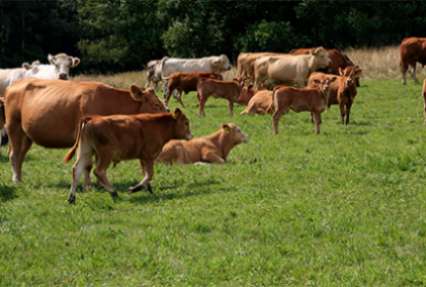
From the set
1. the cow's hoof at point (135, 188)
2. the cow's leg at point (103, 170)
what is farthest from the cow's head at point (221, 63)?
the cow's leg at point (103, 170)

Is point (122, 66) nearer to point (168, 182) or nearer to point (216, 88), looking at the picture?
point (216, 88)

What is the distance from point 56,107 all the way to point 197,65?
25.8m

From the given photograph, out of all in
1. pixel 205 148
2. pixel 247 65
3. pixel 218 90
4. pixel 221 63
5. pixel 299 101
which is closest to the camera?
pixel 205 148

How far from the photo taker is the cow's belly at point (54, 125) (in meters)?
14.2

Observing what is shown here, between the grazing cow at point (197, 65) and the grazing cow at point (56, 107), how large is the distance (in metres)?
24.4

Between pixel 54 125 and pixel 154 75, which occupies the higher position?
pixel 54 125

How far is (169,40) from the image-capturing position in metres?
53.5

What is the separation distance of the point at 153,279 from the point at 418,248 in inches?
108

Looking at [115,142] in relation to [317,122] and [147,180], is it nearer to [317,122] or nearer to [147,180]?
[147,180]

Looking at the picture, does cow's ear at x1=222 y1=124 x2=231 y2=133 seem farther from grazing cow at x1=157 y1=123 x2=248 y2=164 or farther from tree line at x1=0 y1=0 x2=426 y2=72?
tree line at x1=0 y1=0 x2=426 y2=72

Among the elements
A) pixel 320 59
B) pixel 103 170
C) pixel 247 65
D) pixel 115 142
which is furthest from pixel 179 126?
pixel 247 65

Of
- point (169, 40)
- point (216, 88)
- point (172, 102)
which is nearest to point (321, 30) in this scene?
point (169, 40)

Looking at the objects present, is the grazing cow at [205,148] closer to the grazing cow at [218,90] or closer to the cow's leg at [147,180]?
the cow's leg at [147,180]

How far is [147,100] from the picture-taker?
14781mm
